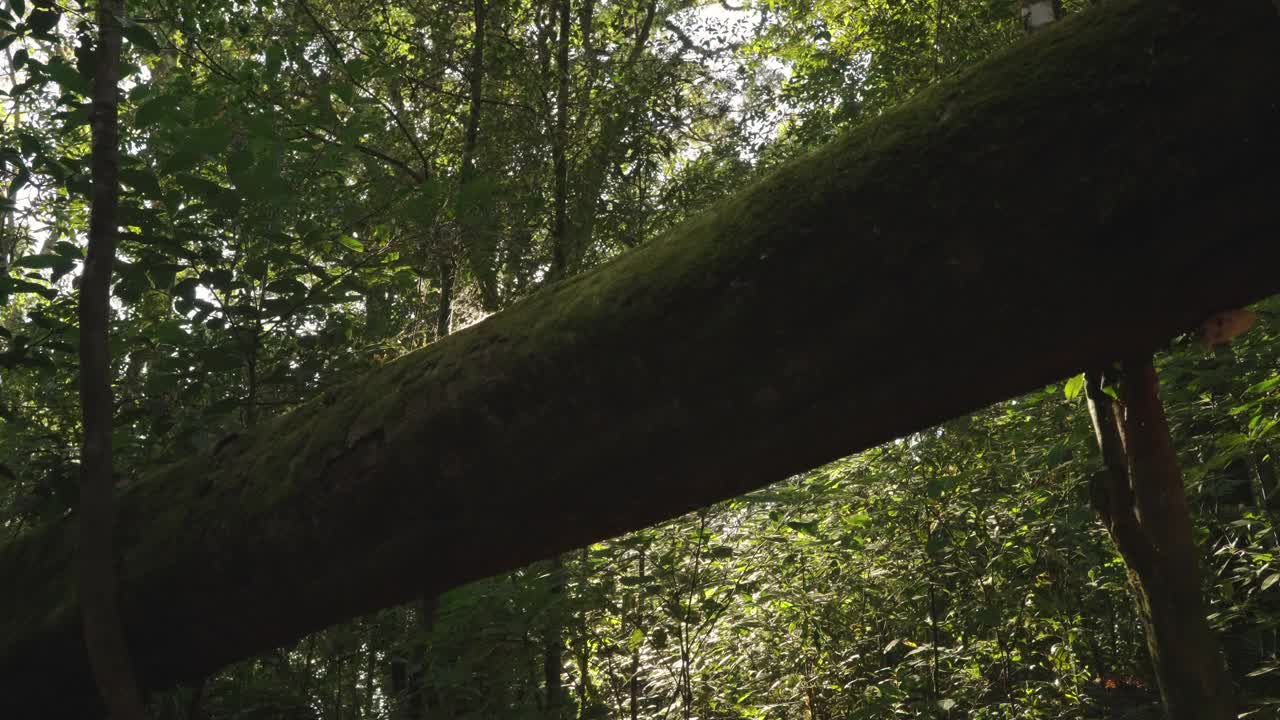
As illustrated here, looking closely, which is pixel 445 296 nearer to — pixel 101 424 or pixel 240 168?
pixel 240 168

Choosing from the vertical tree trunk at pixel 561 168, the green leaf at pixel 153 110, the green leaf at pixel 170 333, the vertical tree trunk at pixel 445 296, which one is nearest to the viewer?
the green leaf at pixel 153 110

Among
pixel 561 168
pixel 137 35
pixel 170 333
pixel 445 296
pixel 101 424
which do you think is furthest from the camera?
pixel 561 168

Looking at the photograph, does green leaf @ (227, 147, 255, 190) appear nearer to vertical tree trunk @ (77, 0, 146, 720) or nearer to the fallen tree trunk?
vertical tree trunk @ (77, 0, 146, 720)

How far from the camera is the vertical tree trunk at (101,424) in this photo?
2.23 m

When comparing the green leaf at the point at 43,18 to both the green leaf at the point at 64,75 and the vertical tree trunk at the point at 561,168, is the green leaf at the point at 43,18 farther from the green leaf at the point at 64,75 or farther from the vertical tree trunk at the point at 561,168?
the vertical tree trunk at the point at 561,168

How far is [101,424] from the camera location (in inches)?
93.4

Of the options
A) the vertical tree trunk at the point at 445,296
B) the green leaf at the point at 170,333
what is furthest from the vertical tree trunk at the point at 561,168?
the green leaf at the point at 170,333

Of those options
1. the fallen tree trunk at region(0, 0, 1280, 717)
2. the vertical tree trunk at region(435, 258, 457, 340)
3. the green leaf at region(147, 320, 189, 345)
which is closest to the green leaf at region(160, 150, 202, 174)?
the green leaf at region(147, 320, 189, 345)

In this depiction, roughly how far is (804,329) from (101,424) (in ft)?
6.51

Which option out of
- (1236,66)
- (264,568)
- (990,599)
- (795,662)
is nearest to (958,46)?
(990,599)

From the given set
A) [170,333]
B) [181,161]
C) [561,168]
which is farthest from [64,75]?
[561,168]

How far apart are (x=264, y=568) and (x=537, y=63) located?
4487 mm

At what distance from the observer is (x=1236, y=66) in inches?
50.8

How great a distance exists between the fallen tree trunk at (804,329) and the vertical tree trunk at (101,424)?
4.6 inches
